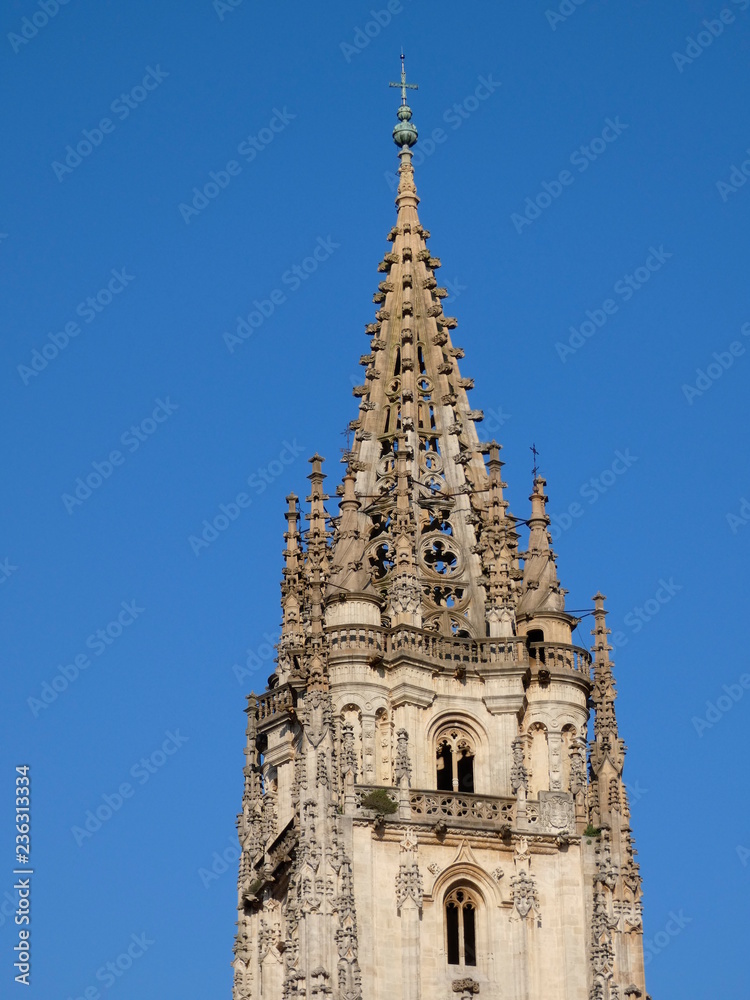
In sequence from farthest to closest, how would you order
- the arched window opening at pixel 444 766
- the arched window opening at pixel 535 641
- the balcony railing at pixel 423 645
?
the arched window opening at pixel 535 641, the arched window opening at pixel 444 766, the balcony railing at pixel 423 645

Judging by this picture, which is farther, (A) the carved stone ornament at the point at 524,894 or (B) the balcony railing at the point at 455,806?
(B) the balcony railing at the point at 455,806

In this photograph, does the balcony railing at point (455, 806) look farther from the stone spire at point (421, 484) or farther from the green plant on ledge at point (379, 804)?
the stone spire at point (421, 484)

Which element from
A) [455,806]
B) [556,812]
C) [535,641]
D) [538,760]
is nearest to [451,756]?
[455,806]

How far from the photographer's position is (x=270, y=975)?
77.3m

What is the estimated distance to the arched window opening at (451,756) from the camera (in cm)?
7650

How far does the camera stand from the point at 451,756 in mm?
76625

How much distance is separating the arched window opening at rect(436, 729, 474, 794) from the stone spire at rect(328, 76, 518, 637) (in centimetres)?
320

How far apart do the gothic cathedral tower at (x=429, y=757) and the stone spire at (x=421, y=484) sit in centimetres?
8

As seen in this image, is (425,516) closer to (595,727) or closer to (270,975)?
(595,727)

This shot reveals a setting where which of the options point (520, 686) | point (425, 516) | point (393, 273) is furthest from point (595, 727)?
point (393, 273)

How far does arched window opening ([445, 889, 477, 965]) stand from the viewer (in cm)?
7381

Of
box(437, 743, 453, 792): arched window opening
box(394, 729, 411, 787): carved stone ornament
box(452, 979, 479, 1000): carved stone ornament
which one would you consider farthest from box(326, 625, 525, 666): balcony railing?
box(452, 979, 479, 1000): carved stone ornament

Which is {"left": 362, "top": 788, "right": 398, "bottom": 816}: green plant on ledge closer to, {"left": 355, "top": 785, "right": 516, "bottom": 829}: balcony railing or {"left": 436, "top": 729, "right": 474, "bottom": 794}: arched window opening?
{"left": 355, "top": 785, "right": 516, "bottom": 829}: balcony railing

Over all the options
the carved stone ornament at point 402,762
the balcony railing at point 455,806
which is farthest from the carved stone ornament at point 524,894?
the carved stone ornament at point 402,762
